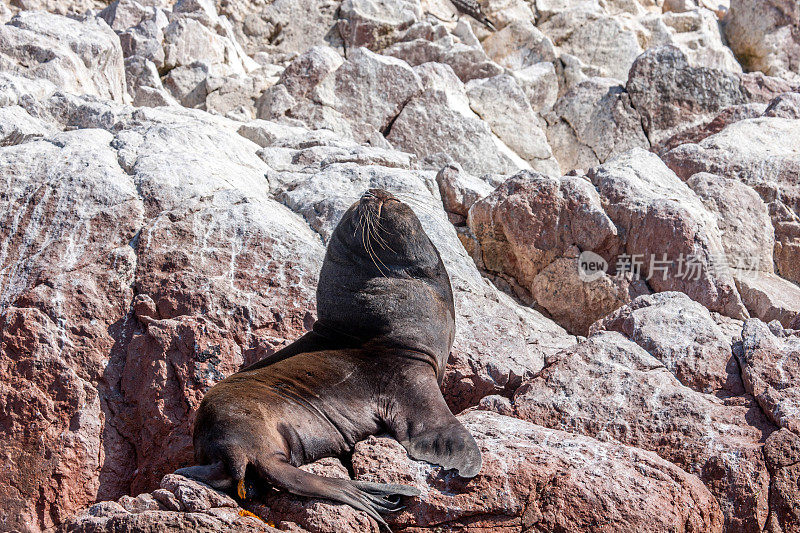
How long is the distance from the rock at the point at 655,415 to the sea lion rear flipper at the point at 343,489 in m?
1.39

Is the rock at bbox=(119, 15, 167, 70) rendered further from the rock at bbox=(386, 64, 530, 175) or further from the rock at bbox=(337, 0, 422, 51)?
the rock at bbox=(386, 64, 530, 175)

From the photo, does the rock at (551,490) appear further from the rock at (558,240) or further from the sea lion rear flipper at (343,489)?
the rock at (558,240)

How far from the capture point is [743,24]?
18.5 metres

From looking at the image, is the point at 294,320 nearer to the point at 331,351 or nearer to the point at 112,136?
the point at 331,351

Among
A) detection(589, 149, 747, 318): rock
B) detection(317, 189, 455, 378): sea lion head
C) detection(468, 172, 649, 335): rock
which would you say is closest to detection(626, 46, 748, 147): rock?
detection(589, 149, 747, 318): rock

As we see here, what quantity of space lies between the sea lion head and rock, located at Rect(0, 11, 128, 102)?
6.69 metres

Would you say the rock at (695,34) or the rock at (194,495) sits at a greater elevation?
the rock at (695,34)

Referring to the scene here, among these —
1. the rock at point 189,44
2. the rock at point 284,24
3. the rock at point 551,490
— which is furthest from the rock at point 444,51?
the rock at point 551,490

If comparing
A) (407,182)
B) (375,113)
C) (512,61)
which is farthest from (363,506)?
(512,61)

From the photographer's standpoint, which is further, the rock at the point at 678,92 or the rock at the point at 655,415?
the rock at the point at 678,92

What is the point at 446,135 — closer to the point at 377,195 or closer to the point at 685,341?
the point at 377,195

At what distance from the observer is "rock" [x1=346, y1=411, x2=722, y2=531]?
3652mm

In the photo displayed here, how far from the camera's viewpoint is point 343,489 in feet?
12.0

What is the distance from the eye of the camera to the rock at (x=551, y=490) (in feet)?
12.0
